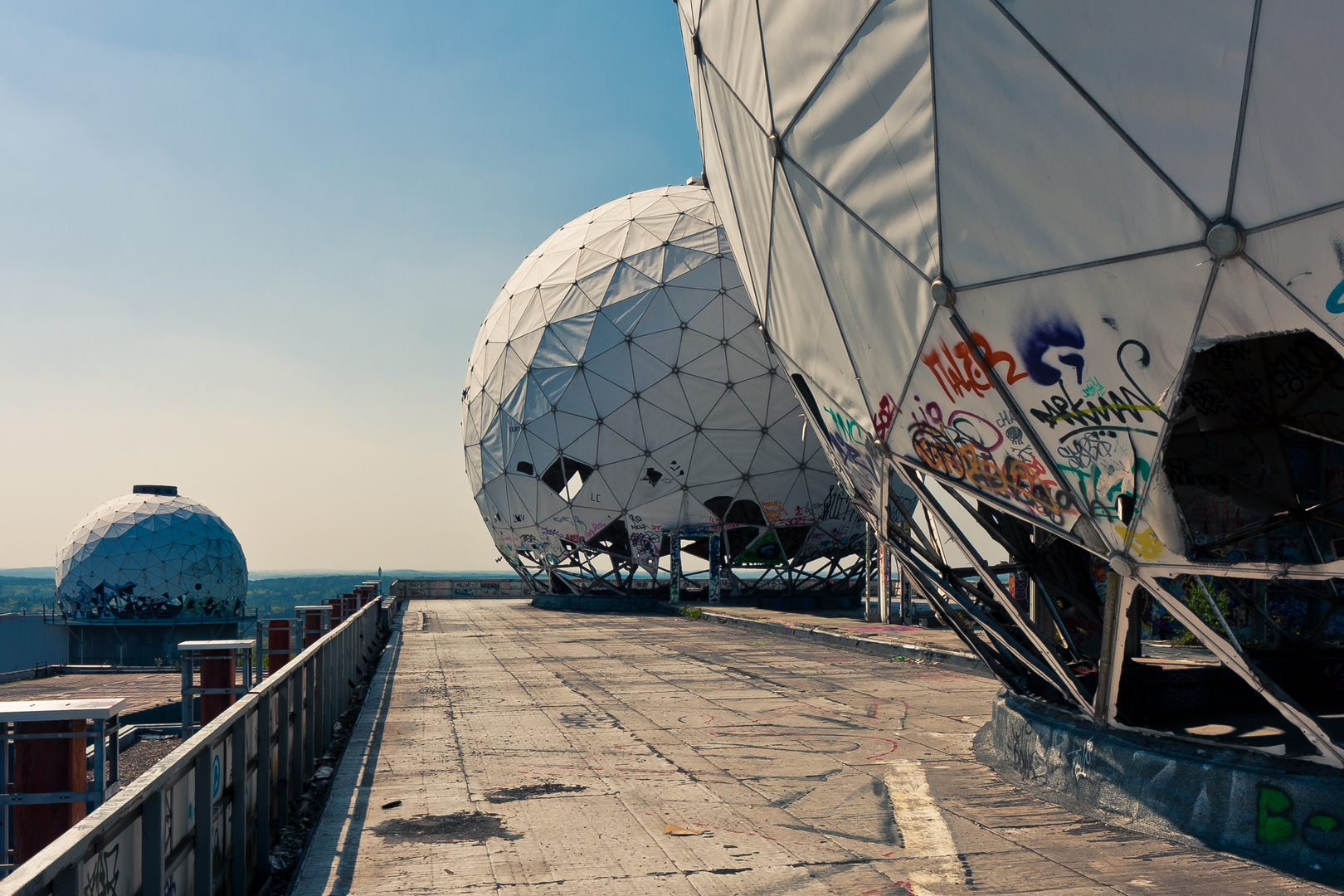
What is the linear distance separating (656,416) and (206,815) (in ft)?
82.2

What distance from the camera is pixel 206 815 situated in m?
4.60

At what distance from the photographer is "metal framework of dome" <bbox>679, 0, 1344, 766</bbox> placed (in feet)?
16.1

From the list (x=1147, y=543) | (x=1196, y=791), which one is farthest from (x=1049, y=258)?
(x=1196, y=791)

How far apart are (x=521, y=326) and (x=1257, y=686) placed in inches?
1094

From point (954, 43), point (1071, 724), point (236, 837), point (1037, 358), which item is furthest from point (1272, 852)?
point (236, 837)

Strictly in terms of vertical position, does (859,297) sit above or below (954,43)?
below

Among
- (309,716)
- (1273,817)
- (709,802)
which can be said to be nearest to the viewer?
(1273,817)

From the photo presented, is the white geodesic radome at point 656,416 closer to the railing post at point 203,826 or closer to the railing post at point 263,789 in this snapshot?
the railing post at point 263,789

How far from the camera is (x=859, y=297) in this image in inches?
287

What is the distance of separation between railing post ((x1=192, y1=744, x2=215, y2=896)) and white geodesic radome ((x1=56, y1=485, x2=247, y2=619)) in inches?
1990

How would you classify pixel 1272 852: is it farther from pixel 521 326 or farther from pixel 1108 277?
pixel 521 326

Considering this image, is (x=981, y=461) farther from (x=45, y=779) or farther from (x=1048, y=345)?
(x=45, y=779)

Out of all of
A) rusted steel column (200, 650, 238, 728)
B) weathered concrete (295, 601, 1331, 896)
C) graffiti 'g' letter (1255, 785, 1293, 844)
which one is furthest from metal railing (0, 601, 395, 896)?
graffiti 'g' letter (1255, 785, 1293, 844)

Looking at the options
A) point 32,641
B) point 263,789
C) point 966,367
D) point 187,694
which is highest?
point 966,367
